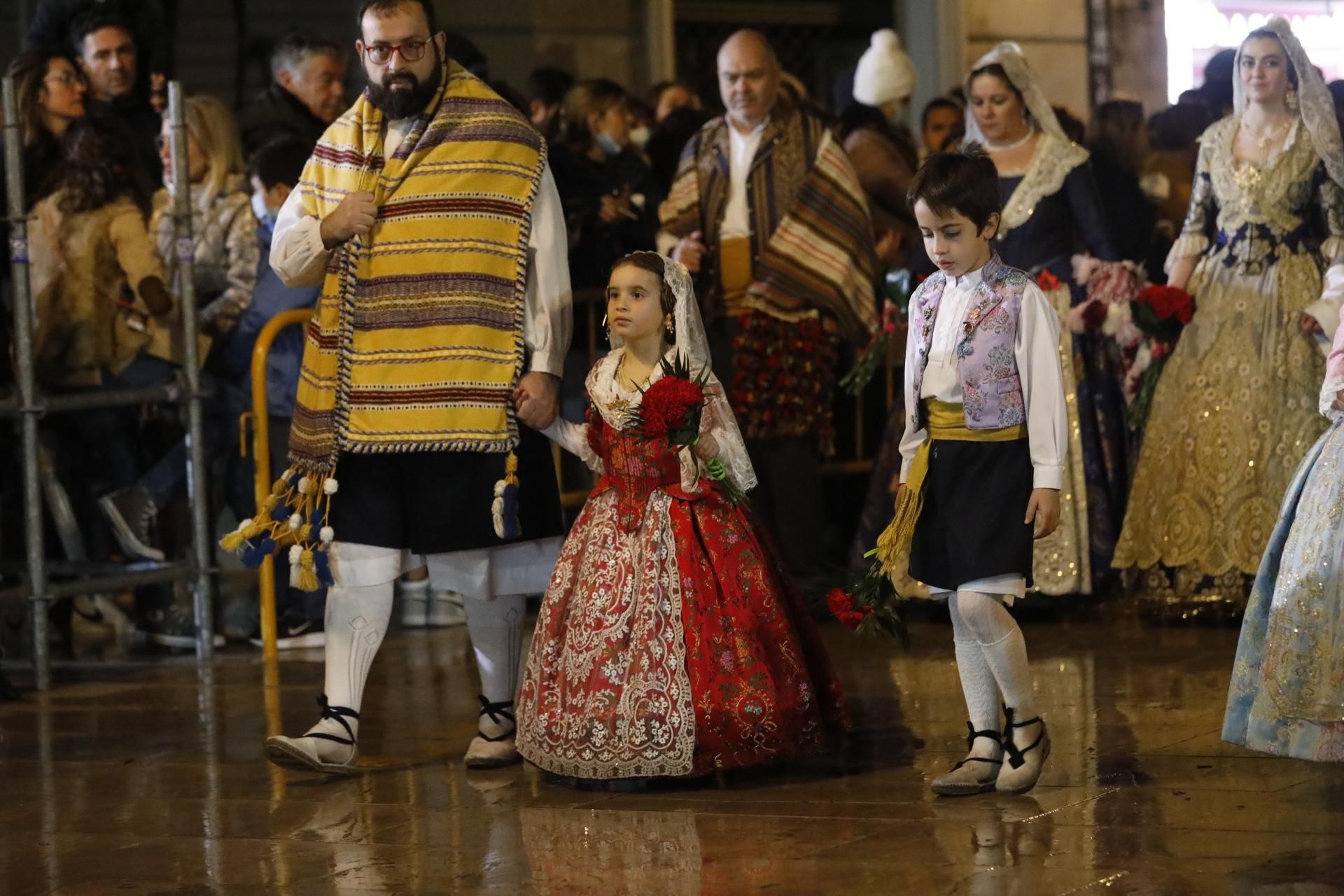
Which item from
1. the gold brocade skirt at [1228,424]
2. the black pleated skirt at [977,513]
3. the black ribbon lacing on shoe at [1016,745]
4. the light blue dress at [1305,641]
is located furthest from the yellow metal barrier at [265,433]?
the light blue dress at [1305,641]

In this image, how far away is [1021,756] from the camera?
505 centimetres

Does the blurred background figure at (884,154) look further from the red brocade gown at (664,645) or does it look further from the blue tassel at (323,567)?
the blue tassel at (323,567)

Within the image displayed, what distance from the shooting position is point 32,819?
528cm

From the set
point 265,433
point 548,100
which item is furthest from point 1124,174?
point 265,433

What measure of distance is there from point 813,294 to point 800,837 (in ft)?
11.4

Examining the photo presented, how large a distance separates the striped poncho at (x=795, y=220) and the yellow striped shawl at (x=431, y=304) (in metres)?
2.40

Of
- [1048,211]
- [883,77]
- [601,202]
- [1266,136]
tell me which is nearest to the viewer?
[1266,136]

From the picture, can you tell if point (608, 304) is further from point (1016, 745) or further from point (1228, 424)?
point (1228, 424)

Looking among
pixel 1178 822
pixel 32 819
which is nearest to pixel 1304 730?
pixel 1178 822

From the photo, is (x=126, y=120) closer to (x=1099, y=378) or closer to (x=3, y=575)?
(x=3, y=575)

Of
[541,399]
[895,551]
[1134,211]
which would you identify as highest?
[1134,211]

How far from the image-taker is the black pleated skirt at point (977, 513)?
4.99m

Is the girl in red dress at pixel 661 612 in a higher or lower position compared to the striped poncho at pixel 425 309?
lower

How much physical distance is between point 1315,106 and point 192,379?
12.7 ft
